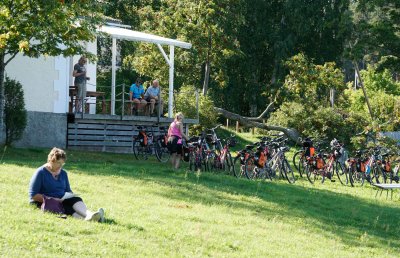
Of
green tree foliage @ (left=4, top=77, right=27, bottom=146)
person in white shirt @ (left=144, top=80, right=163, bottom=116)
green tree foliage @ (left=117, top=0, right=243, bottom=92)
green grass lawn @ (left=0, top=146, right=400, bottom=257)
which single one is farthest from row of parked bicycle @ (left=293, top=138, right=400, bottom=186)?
green tree foliage @ (left=117, top=0, right=243, bottom=92)

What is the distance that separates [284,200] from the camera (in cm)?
1806

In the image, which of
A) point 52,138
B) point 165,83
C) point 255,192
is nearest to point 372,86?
point 165,83

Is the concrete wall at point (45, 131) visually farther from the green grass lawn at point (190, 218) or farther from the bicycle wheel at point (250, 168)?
the bicycle wheel at point (250, 168)

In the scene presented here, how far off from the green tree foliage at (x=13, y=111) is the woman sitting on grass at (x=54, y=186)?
1189 cm

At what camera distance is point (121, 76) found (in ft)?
161

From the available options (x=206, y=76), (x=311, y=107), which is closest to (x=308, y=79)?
(x=311, y=107)

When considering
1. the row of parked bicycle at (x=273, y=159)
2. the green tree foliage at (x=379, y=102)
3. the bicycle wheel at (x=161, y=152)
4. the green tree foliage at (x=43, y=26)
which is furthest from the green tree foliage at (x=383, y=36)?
the green tree foliage at (x=43, y=26)

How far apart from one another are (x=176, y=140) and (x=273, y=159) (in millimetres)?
2567

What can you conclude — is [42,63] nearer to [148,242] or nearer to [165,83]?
[165,83]

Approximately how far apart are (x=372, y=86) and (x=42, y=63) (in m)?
A: 45.7

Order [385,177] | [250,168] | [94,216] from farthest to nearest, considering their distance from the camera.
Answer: [385,177] → [250,168] → [94,216]

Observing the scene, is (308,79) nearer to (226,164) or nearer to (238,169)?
(238,169)

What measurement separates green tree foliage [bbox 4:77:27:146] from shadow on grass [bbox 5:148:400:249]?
2605 millimetres

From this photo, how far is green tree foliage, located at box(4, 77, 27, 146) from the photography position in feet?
78.8
